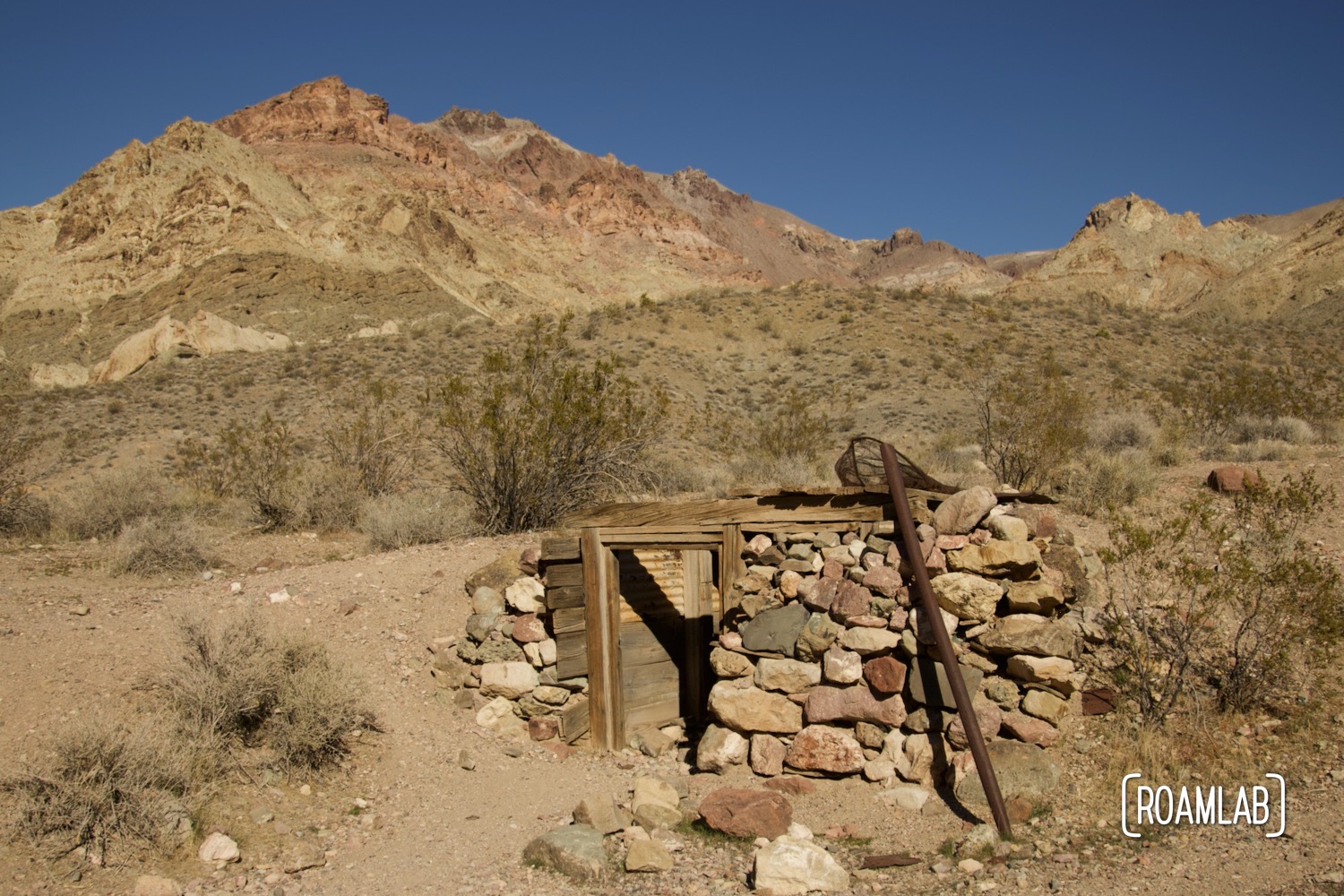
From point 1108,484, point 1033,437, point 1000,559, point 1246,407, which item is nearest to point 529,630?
point 1000,559

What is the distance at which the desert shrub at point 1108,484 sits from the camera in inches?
376

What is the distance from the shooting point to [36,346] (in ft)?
118

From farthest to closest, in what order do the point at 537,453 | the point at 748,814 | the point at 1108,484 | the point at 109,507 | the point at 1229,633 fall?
the point at 109,507 → the point at 537,453 → the point at 1108,484 → the point at 1229,633 → the point at 748,814

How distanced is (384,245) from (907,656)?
144 ft

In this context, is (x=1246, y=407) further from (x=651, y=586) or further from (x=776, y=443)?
(x=651, y=586)

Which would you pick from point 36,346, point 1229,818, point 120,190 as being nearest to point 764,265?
point 120,190

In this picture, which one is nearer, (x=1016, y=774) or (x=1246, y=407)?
(x=1016, y=774)

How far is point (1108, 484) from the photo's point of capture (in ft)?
31.9

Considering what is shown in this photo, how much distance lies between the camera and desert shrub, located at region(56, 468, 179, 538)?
1111 centimetres

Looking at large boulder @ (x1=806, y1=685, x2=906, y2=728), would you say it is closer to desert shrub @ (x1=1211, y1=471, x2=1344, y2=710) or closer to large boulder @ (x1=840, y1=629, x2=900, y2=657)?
large boulder @ (x1=840, y1=629, x2=900, y2=657)

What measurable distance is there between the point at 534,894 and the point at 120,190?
48061mm

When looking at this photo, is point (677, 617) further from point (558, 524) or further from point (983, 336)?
point (983, 336)

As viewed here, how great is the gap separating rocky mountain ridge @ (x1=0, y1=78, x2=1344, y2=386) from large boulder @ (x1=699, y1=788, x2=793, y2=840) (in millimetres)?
34542

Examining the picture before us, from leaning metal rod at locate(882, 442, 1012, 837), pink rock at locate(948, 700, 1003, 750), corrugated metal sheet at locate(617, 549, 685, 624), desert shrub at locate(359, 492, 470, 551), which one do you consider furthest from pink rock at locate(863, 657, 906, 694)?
desert shrub at locate(359, 492, 470, 551)
